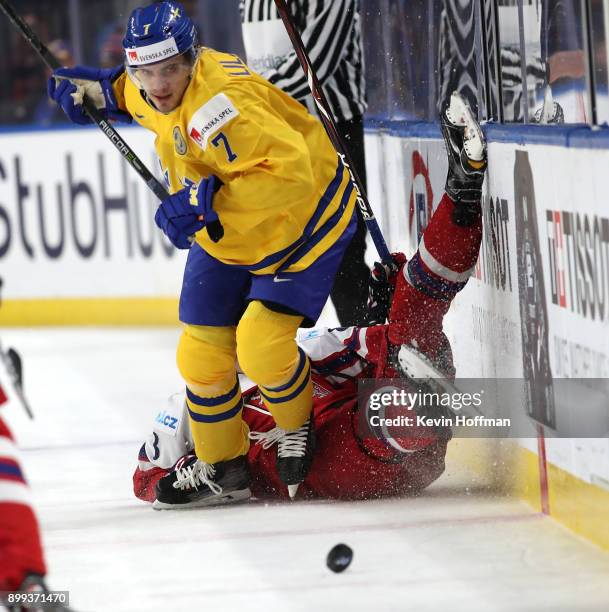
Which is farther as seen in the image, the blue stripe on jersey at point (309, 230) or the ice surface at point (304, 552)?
the blue stripe on jersey at point (309, 230)

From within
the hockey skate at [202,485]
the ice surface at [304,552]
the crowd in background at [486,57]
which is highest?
the crowd in background at [486,57]

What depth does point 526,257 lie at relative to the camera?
10.1ft

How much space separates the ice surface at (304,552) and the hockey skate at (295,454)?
7cm

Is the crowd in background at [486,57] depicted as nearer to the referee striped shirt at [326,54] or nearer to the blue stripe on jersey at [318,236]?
the referee striped shirt at [326,54]

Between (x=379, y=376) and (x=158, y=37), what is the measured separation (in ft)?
3.13

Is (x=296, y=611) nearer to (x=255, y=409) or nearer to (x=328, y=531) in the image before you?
(x=328, y=531)

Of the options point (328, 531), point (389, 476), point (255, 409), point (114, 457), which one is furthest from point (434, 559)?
point (114, 457)

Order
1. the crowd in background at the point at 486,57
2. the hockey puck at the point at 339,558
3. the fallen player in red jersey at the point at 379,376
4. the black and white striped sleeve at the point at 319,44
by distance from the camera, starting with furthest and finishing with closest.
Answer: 1. the black and white striped sleeve at the point at 319,44
2. the fallen player in red jersey at the point at 379,376
3. the crowd in background at the point at 486,57
4. the hockey puck at the point at 339,558

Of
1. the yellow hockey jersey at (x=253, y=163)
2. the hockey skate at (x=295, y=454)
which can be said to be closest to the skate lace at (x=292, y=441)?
the hockey skate at (x=295, y=454)

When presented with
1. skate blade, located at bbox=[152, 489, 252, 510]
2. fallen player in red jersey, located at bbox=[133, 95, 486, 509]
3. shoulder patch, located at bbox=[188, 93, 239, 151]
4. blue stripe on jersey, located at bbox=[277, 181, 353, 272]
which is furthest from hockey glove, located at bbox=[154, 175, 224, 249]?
skate blade, located at bbox=[152, 489, 252, 510]

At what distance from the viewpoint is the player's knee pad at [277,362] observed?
3.23 metres

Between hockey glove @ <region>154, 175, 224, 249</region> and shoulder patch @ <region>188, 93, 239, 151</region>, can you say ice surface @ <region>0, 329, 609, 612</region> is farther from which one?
shoulder patch @ <region>188, 93, 239, 151</region>

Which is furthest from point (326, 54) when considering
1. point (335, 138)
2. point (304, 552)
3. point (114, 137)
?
point (304, 552)

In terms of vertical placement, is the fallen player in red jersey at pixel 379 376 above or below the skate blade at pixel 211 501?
above
